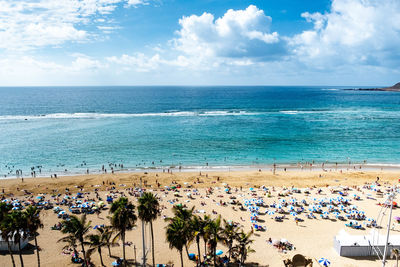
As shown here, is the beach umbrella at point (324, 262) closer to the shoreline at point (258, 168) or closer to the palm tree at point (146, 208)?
the palm tree at point (146, 208)

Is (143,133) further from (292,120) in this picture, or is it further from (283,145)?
(292,120)

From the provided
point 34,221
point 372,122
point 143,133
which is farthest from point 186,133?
point 372,122

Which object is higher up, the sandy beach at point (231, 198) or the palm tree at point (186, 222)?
the palm tree at point (186, 222)

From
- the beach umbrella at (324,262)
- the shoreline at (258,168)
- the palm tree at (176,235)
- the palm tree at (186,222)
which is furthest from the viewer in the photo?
the shoreline at (258,168)

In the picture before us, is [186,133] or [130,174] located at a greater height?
[186,133]

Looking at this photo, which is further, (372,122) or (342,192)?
(372,122)

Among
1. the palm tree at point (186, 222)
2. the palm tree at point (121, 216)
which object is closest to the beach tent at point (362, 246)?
the palm tree at point (186, 222)

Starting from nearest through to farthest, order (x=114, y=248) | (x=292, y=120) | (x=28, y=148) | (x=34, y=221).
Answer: (x=34, y=221) → (x=114, y=248) → (x=28, y=148) → (x=292, y=120)

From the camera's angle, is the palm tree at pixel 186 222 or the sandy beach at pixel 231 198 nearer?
the palm tree at pixel 186 222

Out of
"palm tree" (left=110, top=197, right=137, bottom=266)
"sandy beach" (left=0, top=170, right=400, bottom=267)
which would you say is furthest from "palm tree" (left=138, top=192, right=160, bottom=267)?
"sandy beach" (left=0, top=170, right=400, bottom=267)

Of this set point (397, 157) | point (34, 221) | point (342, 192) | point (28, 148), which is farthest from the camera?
point (28, 148)
